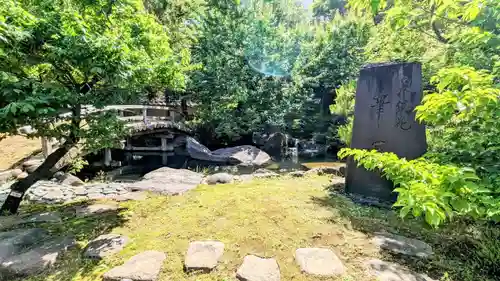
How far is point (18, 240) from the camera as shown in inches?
118

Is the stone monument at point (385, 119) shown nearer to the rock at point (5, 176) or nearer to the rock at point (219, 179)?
the rock at point (219, 179)

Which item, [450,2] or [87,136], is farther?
[87,136]

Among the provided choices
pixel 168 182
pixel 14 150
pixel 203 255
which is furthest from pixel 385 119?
pixel 14 150

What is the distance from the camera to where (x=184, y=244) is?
9.44 feet

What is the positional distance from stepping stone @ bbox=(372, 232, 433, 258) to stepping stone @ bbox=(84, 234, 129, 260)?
275 cm

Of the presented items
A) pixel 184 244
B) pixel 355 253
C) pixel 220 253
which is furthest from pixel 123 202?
pixel 355 253

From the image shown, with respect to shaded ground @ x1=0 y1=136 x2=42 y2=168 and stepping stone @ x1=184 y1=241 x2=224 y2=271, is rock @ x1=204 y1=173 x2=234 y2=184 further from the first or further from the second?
shaded ground @ x1=0 y1=136 x2=42 y2=168

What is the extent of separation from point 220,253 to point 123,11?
3727mm

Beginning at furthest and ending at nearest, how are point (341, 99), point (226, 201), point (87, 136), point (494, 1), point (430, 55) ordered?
point (341, 99), point (430, 55), point (226, 201), point (87, 136), point (494, 1)

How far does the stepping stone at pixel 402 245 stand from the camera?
9.12ft

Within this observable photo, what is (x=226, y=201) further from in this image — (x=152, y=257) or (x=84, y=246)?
(x=84, y=246)

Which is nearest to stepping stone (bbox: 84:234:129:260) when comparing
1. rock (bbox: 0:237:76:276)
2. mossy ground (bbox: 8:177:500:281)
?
mossy ground (bbox: 8:177:500:281)

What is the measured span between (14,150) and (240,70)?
9385 mm

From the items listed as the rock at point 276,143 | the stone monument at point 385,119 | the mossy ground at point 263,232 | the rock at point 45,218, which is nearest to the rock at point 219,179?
the mossy ground at point 263,232
